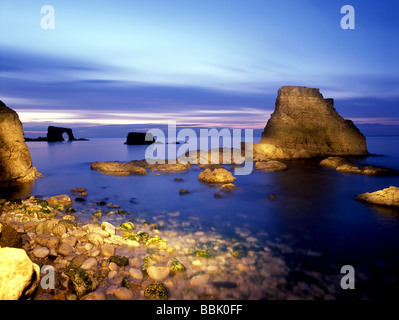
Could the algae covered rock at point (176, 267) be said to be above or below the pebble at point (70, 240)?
below

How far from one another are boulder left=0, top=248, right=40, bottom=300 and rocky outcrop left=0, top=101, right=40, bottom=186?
1470 cm

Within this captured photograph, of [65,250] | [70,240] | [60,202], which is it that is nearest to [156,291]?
[65,250]

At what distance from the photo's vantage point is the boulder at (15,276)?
352 centimetres

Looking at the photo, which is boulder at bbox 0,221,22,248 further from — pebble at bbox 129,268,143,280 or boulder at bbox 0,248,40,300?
pebble at bbox 129,268,143,280

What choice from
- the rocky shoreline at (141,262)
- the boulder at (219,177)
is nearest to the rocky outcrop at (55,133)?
the boulder at (219,177)

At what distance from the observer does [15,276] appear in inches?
144

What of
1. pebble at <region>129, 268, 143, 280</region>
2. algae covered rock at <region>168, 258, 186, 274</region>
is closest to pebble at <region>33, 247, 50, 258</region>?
pebble at <region>129, 268, 143, 280</region>

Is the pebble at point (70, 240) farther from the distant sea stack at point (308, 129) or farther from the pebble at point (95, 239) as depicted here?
the distant sea stack at point (308, 129)

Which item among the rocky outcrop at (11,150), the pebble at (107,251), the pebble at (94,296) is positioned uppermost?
the rocky outcrop at (11,150)

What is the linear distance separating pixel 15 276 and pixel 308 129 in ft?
123

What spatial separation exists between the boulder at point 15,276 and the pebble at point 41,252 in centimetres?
186

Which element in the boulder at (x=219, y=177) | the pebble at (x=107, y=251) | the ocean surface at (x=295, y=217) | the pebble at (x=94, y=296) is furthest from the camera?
the boulder at (x=219, y=177)

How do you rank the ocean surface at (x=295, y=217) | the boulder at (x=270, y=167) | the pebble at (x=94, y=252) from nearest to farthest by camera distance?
the ocean surface at (x=295, y=217) < the pebble at (x=94, y=252) < the boulder at (x=270, y=167)

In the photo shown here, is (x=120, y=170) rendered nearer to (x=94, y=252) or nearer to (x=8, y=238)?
(x=94, y=252)
